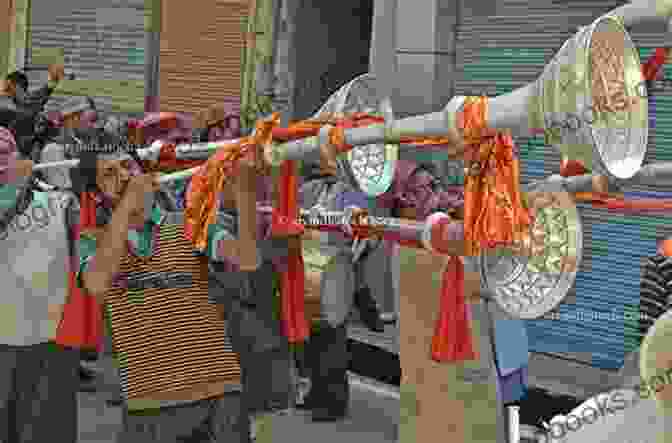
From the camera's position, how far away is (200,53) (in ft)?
38.2

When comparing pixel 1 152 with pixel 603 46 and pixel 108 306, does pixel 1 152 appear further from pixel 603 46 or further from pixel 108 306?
pixel 603 46

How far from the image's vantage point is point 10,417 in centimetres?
502

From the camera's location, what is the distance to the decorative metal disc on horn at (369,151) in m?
3.49

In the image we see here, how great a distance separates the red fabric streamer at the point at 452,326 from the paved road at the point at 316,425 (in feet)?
9.72

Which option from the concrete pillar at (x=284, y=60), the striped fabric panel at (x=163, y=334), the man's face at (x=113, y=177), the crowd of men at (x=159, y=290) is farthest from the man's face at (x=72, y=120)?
the striped fabric panel at (x=163, y=334)

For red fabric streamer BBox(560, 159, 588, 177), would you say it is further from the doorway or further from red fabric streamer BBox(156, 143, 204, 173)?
the doorway

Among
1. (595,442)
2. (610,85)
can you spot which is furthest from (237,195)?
(595,442)

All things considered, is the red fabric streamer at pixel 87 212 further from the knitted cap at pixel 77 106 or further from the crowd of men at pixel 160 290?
the knitted cap at pixel 77 106

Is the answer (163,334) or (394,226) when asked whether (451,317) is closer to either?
(394,226)

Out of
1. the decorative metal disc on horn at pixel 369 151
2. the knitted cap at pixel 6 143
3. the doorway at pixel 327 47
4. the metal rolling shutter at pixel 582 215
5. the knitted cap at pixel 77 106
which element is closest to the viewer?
the decorative metal disc on horn at pixel 369 151

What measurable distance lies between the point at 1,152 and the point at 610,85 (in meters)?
3.09

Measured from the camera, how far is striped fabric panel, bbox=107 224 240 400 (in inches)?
161

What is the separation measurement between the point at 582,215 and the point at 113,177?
4711 mm

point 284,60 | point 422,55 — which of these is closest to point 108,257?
point 422,55
